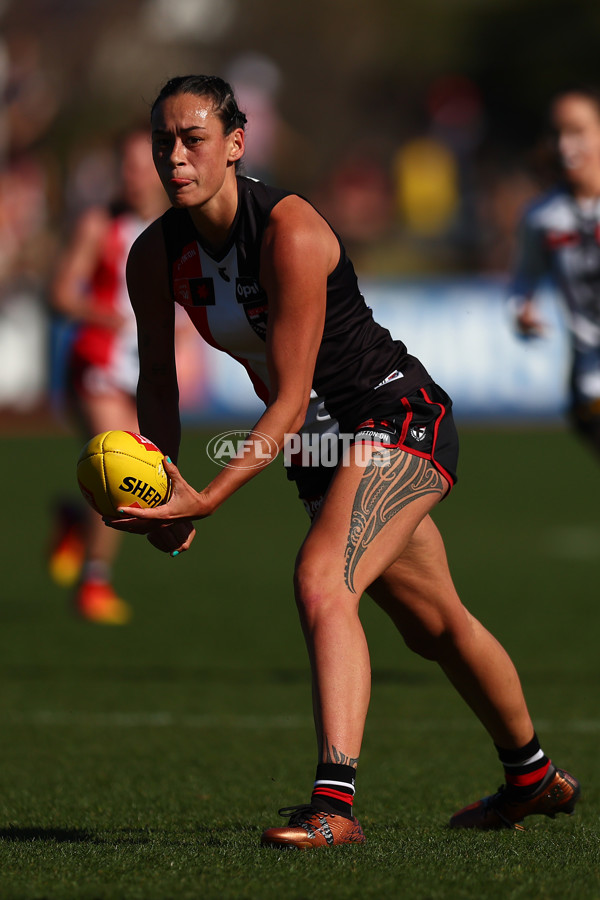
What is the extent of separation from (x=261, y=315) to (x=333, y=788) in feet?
4.49

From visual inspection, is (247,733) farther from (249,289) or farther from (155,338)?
(249,289)

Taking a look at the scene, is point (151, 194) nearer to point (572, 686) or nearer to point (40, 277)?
point (572, 686)

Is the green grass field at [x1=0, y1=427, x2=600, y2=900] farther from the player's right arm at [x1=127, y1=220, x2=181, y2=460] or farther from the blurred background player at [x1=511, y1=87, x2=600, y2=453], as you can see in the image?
the blurred background player at [x1=511, y1=87, x2=600, y2=453]

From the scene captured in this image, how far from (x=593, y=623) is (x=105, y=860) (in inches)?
222

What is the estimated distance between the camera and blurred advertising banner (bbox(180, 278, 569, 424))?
837 inches

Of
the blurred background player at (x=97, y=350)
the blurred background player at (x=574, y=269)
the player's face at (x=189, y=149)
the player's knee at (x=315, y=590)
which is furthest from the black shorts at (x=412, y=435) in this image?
the blurred background player at (x=97, y=350)

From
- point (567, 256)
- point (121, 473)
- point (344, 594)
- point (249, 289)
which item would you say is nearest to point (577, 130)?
point (567, 256)

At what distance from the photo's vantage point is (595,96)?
7223 mm

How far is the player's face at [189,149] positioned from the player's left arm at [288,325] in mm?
227

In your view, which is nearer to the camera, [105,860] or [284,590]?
[105,860]

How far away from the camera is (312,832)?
4023 millimetres

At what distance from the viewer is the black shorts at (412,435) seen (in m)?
4.43

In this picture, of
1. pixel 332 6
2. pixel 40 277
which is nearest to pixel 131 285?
pixel 40 277

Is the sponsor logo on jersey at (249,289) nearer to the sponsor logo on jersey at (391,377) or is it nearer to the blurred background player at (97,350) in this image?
the sponsor logo on jersey at (391,377)
